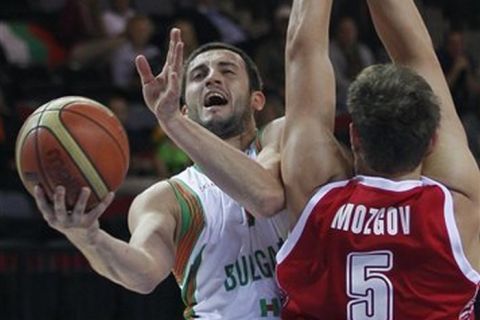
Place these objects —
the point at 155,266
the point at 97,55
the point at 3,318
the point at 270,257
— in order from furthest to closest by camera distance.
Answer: the point at 97,55 → the point at 3,318 → the point at 270,257 → the point at 155,266

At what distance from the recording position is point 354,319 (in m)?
4.01

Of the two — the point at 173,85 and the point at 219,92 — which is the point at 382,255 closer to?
the point at 173,85

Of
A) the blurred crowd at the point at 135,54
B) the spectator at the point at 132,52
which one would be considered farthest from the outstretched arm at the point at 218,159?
the spectator at the point at 132,52

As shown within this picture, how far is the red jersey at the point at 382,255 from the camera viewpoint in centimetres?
398

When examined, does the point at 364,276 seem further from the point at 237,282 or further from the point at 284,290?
the point at 237,282

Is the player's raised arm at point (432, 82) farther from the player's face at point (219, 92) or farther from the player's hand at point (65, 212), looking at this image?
the player's hand at point (65, 212)

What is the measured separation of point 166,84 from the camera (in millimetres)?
4031

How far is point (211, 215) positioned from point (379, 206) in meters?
0.89

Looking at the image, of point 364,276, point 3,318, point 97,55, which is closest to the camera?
point 364,276

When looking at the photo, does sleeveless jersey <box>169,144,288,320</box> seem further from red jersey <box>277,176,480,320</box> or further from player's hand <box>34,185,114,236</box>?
player's hand <box>34,185,114,236</box>

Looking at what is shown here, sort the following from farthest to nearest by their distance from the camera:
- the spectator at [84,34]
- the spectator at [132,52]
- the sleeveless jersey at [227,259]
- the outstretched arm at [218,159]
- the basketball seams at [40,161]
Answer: the spectator at [84,34] < the spectator at [132,52] < the sleeveless jersey at [227,259] < the outstretched arm at [218,159] < the basketball seams at [40,161]

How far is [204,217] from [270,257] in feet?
0.98

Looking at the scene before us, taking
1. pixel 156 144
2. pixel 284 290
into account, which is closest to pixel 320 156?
pixel 284 290

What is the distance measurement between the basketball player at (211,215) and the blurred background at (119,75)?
12.6ft
